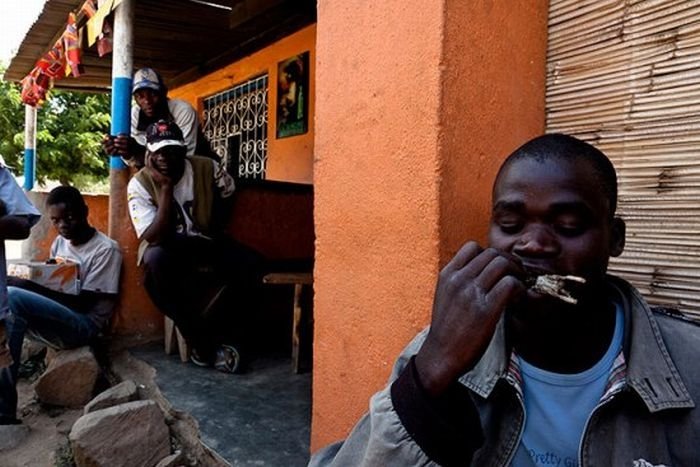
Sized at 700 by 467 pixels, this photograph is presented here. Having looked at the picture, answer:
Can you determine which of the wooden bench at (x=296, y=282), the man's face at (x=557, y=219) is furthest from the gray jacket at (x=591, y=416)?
the wooden bench at (x=296, y=282)

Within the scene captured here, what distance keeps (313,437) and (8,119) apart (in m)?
15.2

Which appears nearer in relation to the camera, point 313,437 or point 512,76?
point 512,76

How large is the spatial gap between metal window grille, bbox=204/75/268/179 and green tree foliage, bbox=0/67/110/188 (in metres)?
7.10

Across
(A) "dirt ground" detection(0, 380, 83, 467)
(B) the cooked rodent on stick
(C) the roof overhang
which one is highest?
(C) the roof overhang

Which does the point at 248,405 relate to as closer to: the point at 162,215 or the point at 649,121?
the point at 162,215

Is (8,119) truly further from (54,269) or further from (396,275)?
(396,275)

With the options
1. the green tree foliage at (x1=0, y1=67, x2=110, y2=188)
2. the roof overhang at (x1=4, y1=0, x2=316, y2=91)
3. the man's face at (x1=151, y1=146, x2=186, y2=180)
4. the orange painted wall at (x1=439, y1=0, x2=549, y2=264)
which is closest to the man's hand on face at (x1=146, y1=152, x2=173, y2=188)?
the man's face at (x1=151, y1=146, x2=186, y2=180)

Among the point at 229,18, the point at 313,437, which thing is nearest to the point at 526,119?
the point at 313,437

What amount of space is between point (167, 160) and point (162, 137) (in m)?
0.18

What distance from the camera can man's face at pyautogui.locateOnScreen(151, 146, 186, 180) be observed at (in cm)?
377

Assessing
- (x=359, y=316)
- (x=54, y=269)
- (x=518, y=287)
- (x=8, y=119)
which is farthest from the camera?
(x=8, y=119)

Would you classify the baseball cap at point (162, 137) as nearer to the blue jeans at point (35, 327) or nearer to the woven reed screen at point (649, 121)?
the blue jeans at point (35, 327)

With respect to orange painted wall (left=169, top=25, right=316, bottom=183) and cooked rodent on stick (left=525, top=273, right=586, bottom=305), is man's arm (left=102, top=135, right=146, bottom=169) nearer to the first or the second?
orange painted wall (left=169, top=25, right=316, bottom=183)

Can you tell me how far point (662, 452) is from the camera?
104 centimetres
